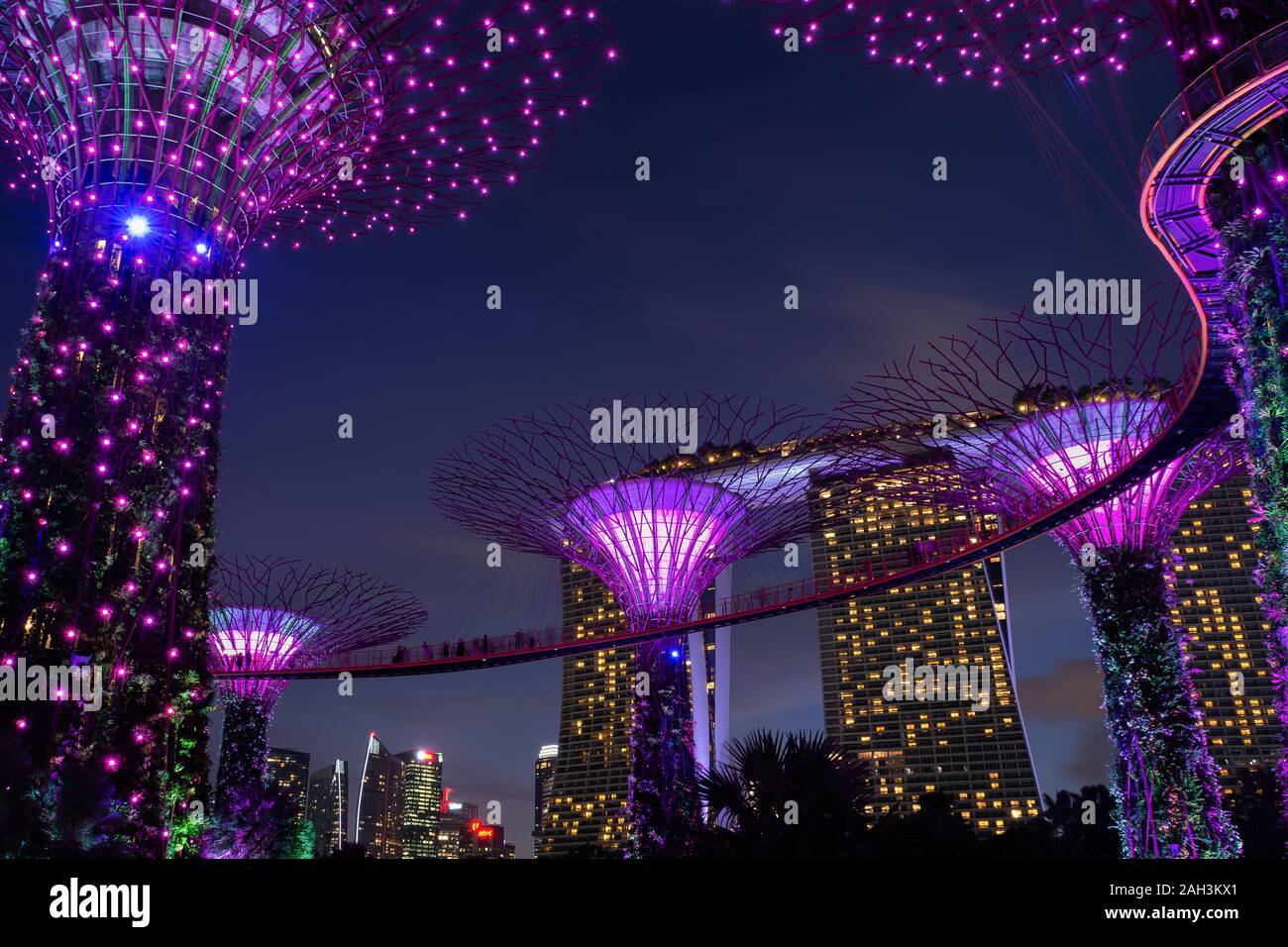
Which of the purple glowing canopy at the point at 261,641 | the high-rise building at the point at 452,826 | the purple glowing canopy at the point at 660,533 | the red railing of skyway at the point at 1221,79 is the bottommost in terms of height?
the high-rise building at the point at 452,826

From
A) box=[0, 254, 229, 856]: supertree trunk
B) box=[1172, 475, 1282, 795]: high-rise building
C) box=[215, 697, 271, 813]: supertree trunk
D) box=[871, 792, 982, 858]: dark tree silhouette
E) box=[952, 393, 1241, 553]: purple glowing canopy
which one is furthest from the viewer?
box=[1172, 475, 1282, 795]: high-rise building

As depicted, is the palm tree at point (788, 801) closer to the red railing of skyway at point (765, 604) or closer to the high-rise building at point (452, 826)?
the red railing of skyway at point (765, 604)

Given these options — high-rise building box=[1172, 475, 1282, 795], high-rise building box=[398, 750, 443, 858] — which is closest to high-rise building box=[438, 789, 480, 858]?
high-rise building box=[398, 750, 443, 858]

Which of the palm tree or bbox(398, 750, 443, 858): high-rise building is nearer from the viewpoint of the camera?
the palm tree

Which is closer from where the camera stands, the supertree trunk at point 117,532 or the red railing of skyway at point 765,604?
the supertree trunk at point 117,532

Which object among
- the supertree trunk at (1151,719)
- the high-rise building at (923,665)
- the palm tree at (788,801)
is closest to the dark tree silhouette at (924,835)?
the palm tree at (788,801)

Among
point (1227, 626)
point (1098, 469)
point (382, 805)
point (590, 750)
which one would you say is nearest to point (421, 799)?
point (382, 805)

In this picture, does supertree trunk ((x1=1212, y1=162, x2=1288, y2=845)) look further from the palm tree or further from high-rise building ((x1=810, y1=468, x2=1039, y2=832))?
high-rise building ((x1=810, y1=468, x2=1039, y2=832))

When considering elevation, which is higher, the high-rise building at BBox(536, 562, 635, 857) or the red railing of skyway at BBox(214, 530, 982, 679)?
the red railing of skyway at BBox(214, 530, 982, 679)
